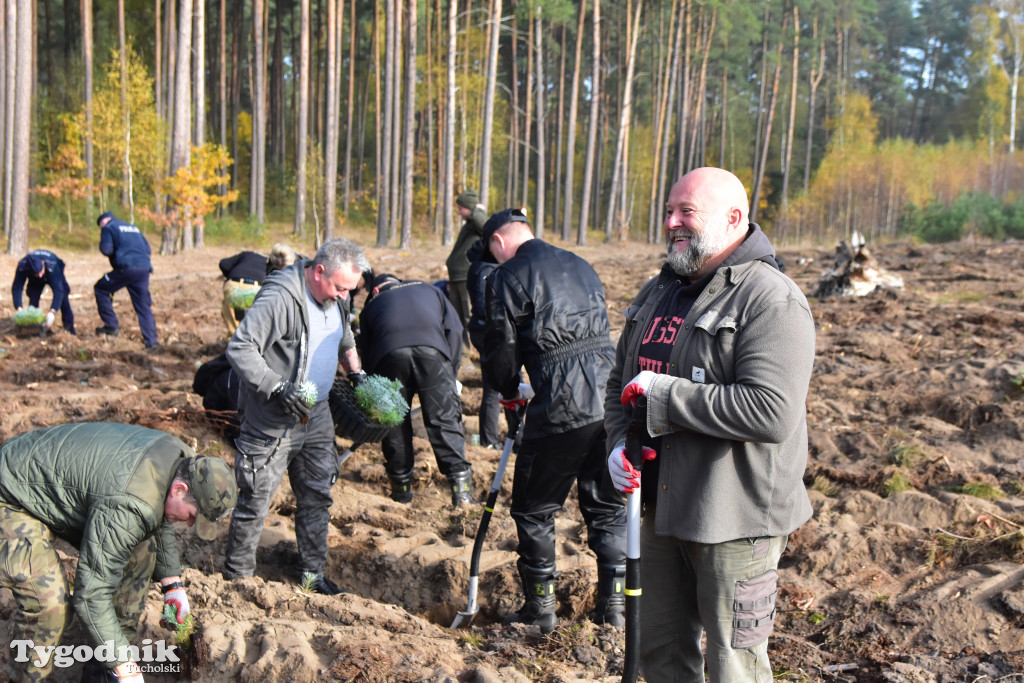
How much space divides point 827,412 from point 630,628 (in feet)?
21.0

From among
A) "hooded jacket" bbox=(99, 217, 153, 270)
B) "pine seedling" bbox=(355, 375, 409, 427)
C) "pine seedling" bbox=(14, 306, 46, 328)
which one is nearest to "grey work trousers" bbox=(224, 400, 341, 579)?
"pine seedling" bbox=(355, 375, 409, 427)

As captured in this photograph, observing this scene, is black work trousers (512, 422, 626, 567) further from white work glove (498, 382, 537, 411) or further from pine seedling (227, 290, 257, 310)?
pine seedling (227, 290, 257, 310)

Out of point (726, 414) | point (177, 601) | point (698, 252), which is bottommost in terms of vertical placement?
point (177, 601)

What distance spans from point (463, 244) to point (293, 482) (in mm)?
4067

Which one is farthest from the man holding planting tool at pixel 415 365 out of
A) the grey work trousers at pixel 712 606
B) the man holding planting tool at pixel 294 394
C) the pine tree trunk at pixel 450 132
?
the pine tree trunk at pixel 450 132

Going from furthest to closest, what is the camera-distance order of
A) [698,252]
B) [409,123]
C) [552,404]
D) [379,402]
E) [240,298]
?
[409,123] → [240,298] → [379,402] → [552,404] → [698,252]

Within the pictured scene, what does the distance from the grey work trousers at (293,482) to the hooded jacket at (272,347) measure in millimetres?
118

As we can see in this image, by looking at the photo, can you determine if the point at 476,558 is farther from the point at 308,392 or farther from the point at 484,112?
the point at 484,112

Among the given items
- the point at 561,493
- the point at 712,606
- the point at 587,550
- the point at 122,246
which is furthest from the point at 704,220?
the point at 122,246

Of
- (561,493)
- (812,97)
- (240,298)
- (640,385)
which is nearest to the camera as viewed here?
(640,385)

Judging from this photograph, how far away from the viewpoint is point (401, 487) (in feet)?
21.0

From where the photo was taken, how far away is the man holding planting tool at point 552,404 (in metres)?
4.23

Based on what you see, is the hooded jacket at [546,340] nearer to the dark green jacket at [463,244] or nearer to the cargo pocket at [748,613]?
the cargo pocket at [748,613]

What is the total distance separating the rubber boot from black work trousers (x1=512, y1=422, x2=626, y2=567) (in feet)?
0.15
